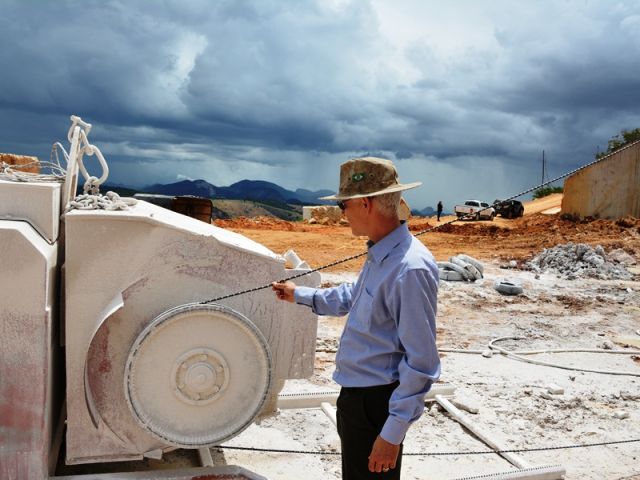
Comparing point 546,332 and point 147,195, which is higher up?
point 147,195

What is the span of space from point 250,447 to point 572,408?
3103mm

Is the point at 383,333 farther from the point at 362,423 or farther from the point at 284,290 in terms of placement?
the point at 284,290

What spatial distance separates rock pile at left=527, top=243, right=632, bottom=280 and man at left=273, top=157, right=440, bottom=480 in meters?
12.5

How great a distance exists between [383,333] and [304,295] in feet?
2.35

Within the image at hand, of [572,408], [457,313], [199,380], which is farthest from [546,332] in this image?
[199,380]

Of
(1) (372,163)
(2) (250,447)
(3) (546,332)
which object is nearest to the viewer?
(1) (372,163)

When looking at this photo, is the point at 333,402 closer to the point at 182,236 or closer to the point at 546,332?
the point at 182,236

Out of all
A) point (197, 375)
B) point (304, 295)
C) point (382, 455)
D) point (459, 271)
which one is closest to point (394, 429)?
point (382, 455)

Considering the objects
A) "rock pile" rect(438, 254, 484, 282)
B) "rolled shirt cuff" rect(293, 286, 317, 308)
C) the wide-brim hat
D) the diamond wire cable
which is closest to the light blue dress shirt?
the wide-brim hat

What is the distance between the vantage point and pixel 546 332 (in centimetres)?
912

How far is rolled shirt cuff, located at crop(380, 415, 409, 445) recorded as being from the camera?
2363mm

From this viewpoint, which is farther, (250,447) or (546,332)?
(546,332)

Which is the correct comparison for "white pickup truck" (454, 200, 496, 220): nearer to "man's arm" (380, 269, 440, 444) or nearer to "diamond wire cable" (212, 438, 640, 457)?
"diamond wire cable" (212, 438, 640, 457)

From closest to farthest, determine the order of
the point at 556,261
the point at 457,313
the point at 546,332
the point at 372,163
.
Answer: the point at 372,163 < the point at 546,332 < the point at 457,313 < the point at 556,261
